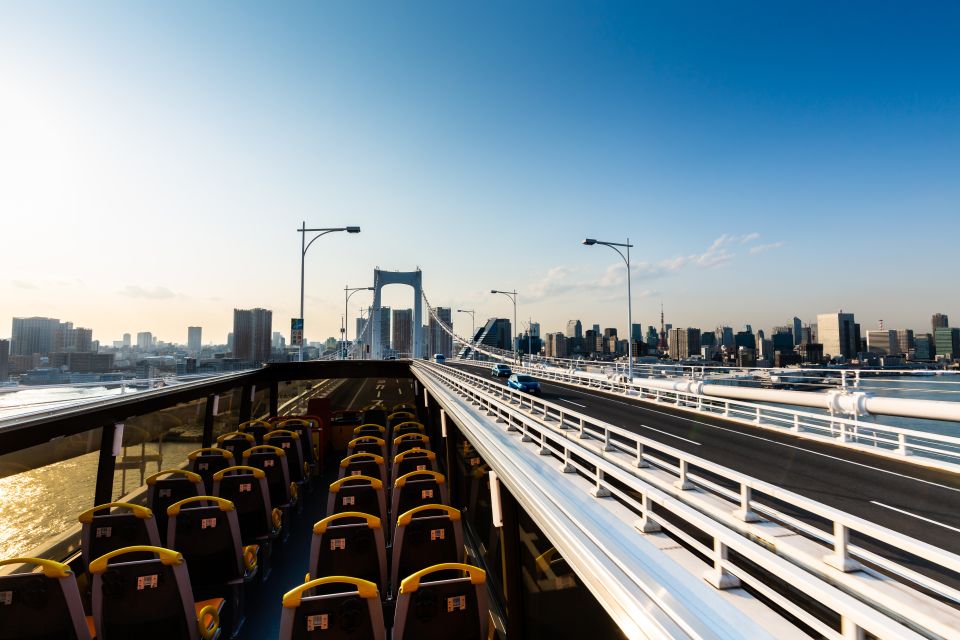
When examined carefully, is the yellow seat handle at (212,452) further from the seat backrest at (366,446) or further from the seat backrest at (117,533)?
the seat backrest at (117,533)

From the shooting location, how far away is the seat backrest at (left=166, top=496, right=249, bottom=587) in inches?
269

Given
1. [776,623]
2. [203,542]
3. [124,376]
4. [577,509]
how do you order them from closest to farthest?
[776,623] < [577,509] < [203,542] < [124,376]

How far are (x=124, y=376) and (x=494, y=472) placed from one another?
10.6m

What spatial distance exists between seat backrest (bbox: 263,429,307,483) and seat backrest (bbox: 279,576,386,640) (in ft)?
32.1

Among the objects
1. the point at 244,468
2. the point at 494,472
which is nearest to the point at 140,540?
the point at 244,468

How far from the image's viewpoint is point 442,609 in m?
4.44

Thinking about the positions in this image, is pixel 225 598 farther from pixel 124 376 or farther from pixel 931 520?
pixel 931 520

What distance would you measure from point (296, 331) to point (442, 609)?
81.4 feet

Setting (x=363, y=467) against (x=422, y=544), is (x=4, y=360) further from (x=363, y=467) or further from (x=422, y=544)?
(x=422, y=544)

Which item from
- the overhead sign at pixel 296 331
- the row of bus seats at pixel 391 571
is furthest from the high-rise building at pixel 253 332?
the row of bus seats at pixel 391 571

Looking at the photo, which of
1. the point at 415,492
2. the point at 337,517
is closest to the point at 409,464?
the point at 415,492

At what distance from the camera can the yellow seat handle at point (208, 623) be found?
5.75 m

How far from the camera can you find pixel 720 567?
10.3 ft

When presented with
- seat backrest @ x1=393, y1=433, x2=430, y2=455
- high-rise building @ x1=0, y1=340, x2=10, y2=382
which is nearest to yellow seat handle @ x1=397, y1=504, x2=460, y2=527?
seat backrest @ x1=393, y1=433, x2=430, y2=455
